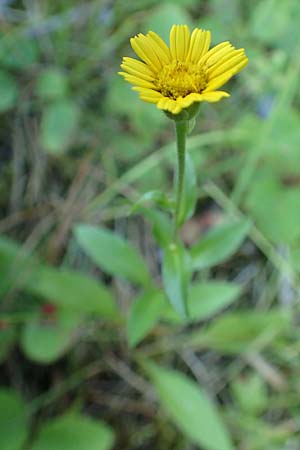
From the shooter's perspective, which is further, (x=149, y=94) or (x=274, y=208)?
(x=274, y=208)

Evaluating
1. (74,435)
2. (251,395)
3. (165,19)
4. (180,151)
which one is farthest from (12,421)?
(165,19)

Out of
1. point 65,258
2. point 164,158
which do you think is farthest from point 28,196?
point 164,158

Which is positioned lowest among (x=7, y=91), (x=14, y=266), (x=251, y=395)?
(x=251, y=395)

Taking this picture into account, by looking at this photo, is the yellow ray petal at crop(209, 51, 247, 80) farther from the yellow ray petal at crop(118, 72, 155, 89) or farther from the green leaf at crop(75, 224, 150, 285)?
the green leaf at crop(75, 224, 150, 285)

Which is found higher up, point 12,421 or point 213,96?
point 213,96

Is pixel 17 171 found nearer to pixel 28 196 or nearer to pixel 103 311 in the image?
pixel 28 196

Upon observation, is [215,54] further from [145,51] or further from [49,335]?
[49,335]

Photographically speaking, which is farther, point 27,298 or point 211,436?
point 27,298
